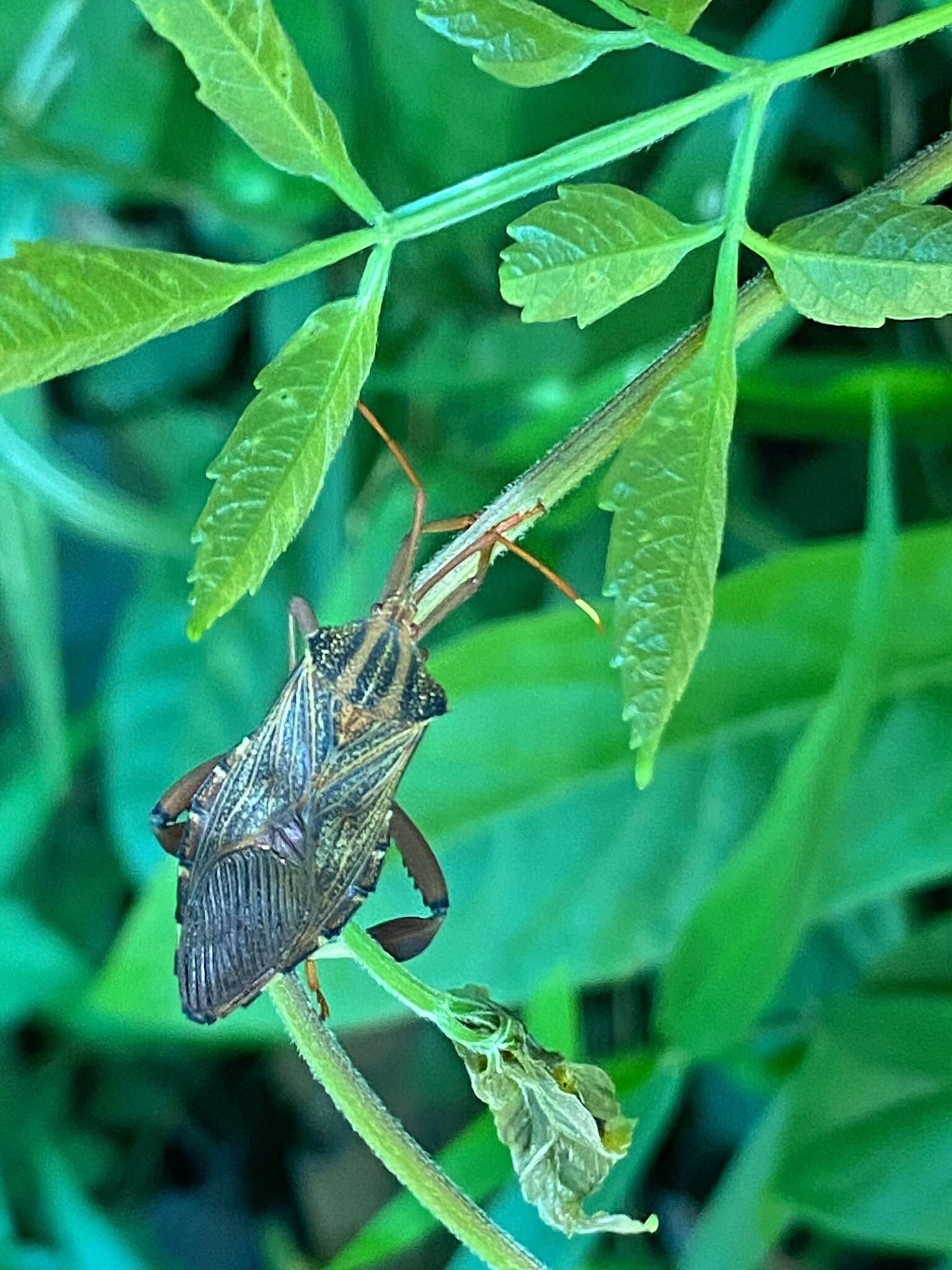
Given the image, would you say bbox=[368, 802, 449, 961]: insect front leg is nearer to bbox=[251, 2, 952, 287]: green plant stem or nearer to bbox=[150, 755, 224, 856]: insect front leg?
bbox=[150, 755, 224, 856]: insect front leg

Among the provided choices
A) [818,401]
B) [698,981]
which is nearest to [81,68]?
[818,401]

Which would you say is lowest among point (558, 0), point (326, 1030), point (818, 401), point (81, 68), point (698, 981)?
point (698, 981)

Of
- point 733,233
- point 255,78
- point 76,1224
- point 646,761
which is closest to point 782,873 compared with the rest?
point 646,761

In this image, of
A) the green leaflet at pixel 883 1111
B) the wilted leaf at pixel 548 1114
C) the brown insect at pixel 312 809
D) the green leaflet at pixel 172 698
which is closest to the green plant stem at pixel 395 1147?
the wilted leaf at pixel 548 1114

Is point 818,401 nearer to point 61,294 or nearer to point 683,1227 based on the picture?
point 61,294

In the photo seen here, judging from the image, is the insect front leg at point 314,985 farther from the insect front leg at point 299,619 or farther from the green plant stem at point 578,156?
the green plant stem at point 578,156

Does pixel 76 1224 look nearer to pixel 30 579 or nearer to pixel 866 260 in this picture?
pixel 30 579

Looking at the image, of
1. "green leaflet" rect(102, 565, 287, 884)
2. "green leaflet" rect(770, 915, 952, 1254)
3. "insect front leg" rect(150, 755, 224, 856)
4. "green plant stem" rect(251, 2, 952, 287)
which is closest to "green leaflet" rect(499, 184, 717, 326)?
"green plant stem" rect(251, 2, 952, 287)
